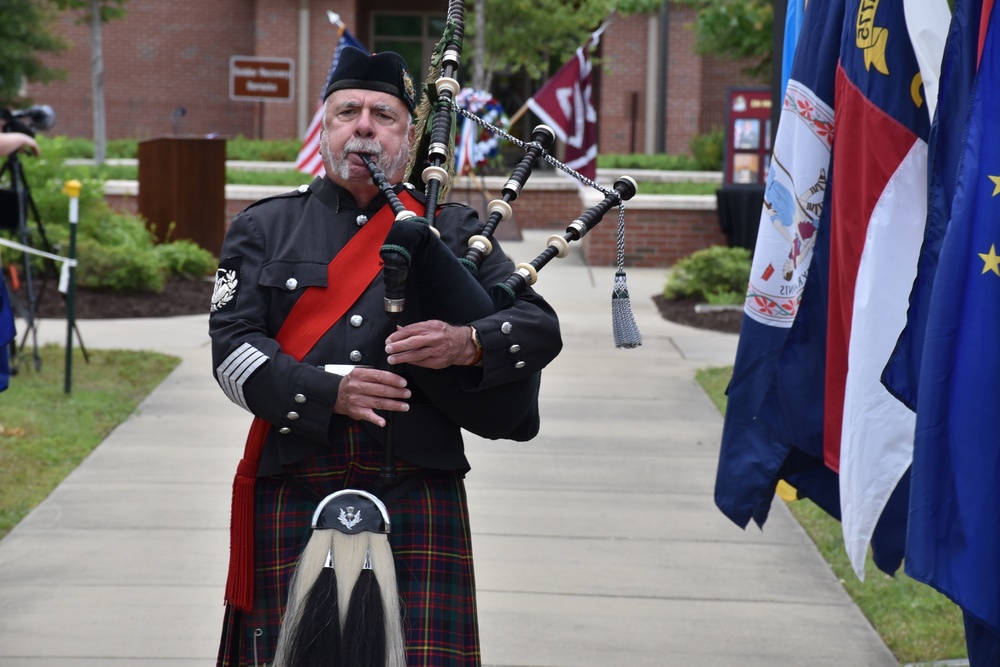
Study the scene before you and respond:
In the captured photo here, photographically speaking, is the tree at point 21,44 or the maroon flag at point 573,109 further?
the tree at point 21,44

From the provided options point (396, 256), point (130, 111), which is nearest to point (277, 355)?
point (396, 256)

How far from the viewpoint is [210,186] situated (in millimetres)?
14203

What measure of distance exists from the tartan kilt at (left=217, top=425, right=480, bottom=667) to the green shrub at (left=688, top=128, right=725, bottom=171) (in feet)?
63.2

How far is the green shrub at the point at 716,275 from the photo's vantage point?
1271 centimetres

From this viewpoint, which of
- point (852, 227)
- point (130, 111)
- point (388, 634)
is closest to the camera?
point (388, 634)

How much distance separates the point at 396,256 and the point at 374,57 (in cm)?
64

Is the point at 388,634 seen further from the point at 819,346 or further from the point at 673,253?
the point at 673,253

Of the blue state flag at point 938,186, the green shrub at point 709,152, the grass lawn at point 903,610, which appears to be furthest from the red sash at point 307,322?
the green shrub at point 709,152

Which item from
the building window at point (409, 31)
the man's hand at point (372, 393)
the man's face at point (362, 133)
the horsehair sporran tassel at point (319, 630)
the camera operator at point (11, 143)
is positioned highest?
the building window at point (409, 31)

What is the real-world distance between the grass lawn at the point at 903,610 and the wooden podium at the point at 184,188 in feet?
31.2

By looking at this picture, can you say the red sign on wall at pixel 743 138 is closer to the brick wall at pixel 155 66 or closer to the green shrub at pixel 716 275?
the green shrub at pixel 716 275

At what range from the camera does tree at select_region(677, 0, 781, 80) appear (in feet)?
53.1

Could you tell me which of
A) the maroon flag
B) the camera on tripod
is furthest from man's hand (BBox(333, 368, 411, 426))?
the maroon flag

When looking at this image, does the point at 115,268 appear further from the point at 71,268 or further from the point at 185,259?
the point at 71,268
